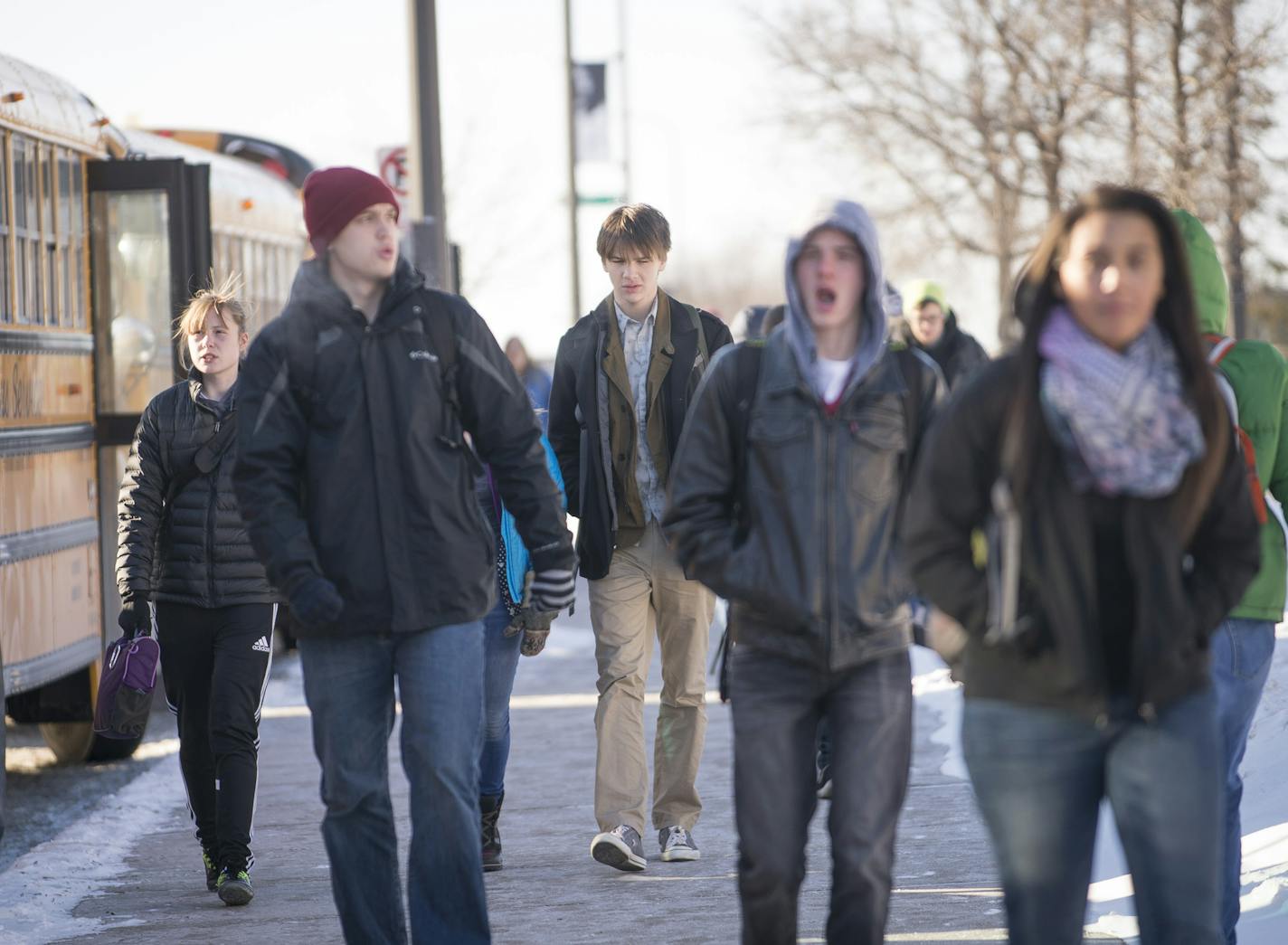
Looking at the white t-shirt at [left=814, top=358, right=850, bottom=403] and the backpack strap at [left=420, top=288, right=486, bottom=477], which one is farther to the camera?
the backpack strap at [left=420, top=288, right=486, bottom=477]

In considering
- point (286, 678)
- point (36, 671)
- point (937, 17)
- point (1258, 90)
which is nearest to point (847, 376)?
point (36, 671)

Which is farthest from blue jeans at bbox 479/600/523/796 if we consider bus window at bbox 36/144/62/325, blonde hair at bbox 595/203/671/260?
bus window at bbox 36/144/62/325

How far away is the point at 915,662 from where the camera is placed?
11.5 metres

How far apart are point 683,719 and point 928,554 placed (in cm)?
334

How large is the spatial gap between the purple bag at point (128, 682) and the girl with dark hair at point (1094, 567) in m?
3.74

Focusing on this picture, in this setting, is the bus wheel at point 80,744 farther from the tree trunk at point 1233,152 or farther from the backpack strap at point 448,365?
the tree trunk at point 1233,152

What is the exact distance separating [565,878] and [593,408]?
156 cm

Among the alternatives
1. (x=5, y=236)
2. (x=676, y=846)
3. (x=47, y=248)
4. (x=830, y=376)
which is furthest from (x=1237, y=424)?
(x=47, y=248)

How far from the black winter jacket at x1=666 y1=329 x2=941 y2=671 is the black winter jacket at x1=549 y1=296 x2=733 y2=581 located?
2.37 metres

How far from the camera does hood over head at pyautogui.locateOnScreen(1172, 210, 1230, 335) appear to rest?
16.2 feet

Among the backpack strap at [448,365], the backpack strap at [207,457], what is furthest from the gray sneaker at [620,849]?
the backpack strap at [448,365]

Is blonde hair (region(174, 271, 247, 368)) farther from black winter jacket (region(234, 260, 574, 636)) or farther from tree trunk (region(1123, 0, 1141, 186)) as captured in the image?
tree trunk (region(1123, 0, 1141, 186))

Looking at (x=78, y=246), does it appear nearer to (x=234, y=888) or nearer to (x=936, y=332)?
(x=234, y=888)

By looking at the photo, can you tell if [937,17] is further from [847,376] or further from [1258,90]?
[847,376]
